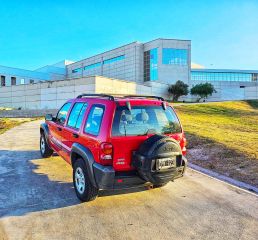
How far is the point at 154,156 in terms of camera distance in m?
4.80

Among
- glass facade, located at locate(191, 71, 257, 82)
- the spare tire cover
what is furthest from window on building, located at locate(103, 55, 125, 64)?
the spare tire cover

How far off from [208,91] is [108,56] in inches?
1174

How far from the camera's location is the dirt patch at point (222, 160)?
23.2 feet

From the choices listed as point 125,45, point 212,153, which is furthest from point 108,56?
point 212,153

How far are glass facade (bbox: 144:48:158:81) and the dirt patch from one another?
6028 cm

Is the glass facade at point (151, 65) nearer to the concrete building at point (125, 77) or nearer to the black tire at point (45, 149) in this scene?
the concrete building at point (125, 77)

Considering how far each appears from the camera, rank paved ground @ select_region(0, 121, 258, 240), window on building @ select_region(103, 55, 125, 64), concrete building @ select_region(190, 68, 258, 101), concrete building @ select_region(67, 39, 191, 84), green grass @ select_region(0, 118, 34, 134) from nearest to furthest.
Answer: paved ground @ select_region(0, 121, 258, 240)
green grass @ select_region(0, 118, 34, 134)
concrete building @ select_region(67, 39, 191, 84)
window on building @ select_region(103, 55, 125, 64)
concrete building @ select_region(190, 68, 258, 101)

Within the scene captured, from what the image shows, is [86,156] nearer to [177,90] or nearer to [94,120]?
[94,120]

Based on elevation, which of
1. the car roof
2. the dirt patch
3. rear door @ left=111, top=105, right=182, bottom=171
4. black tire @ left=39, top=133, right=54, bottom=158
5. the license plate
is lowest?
the dirt patch

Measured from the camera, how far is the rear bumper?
4730 mm

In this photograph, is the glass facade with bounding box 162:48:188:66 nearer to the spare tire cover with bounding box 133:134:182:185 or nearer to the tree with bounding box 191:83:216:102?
the tree with bounding box 191:83:216:102

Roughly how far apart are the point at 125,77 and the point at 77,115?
71068 mm

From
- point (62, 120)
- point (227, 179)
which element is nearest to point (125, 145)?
point (62, 120)

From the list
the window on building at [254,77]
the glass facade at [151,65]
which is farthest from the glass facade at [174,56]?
the window on building at [254,77]
